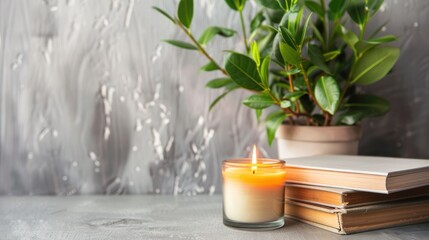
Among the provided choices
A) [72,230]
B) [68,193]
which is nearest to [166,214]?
[72,230]

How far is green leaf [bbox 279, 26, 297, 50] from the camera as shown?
0.76 meters

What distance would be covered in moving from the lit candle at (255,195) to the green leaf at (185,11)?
0.29m

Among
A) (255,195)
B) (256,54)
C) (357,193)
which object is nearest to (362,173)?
(357,193)

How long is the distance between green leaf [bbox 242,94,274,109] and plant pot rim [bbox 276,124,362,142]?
11 centimetres

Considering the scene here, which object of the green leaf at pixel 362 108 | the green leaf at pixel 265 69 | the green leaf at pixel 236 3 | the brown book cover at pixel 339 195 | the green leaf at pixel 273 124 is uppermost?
the green leaf at pixel 236 3

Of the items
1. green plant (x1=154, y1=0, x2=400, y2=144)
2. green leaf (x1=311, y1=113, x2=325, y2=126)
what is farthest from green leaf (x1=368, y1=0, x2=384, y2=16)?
green leaf (x1=311, y1=113, x2=325, y2=126)

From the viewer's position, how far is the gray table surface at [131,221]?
2.39ft

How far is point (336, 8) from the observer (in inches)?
34.9

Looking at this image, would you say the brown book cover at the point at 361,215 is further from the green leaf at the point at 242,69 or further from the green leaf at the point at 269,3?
the green leaf at the point at 269,3

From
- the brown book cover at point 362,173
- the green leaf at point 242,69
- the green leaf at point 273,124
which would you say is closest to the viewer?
the brown book cover at point 362,173

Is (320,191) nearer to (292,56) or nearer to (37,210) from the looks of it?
(292,56)

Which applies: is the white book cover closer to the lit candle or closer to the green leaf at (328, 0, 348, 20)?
the lit candle

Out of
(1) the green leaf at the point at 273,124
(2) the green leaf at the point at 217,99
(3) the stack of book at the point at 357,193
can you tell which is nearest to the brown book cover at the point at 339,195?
(3) the stack of book at the point at 357,193

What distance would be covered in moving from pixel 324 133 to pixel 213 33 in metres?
0.27
